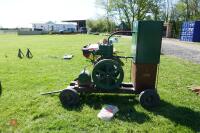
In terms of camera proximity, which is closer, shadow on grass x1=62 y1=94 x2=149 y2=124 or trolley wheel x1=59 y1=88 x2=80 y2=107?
shadow on grass x1=62 y1=94 x2=149 y2=124

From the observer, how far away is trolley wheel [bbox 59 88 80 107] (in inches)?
221

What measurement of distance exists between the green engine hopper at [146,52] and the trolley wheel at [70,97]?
1365mm

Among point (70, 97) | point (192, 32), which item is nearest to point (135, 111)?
point (70, 97)

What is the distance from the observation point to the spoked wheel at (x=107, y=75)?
575 centimetres

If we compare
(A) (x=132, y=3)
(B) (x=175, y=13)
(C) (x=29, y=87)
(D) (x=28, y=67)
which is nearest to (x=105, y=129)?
(C) (x=29, y=87)

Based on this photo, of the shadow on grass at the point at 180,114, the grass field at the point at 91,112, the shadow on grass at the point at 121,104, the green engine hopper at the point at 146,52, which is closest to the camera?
the grass field at the point at 91,112

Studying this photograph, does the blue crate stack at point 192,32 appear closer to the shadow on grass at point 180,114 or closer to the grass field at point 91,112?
the grass field at point 91,112

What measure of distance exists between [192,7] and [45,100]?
53737 mm

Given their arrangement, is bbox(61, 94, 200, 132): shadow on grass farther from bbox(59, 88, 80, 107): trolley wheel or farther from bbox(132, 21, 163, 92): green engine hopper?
bbox(132, 21, 163, 92): green engine hopper

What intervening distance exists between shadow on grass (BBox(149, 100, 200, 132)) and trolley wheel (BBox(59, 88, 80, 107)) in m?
1.64

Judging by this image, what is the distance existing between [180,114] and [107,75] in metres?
1.75

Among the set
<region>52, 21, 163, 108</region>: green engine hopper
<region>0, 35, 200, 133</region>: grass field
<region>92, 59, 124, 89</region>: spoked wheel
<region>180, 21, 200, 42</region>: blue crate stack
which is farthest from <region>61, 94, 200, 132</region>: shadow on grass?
<region>180, 21, 200, 42</region>: blue crate stack

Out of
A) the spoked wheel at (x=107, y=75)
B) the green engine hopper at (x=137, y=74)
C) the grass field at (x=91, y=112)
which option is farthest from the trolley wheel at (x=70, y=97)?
the spoked wheel at (x=107, y=75)

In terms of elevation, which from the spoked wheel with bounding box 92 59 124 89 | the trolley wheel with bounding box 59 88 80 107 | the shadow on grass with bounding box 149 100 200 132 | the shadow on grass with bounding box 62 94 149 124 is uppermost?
the spoked wheel with bounding box 92 59 124 89
